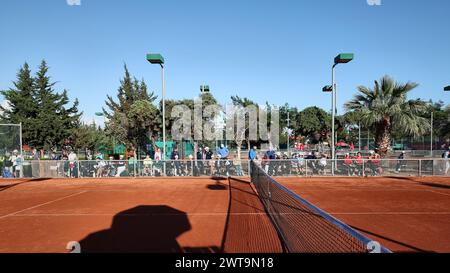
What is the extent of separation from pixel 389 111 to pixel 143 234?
15369mm

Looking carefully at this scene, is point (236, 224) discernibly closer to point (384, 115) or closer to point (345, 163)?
point (345, 163)

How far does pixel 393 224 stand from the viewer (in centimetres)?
641

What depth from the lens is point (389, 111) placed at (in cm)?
1541

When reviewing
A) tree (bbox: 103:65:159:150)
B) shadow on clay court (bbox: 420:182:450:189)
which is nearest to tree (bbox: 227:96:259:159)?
tree (bbox: 103:65:159:150)

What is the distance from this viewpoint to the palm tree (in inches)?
606

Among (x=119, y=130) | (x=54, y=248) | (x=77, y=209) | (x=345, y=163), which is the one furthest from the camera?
(x=119, y=130)

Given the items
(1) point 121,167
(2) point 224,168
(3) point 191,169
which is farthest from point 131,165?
(2) point 224,168

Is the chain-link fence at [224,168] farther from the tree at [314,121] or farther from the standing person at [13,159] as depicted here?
the tree at [314,121]

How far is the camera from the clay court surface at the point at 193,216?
208 inches

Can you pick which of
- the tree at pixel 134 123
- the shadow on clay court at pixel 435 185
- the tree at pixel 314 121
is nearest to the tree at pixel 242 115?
the tree at pixel 134 123

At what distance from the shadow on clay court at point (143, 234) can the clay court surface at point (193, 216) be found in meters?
0.02

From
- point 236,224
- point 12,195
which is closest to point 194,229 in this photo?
point 236,224

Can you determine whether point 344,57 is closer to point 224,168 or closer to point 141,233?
point 224,168
